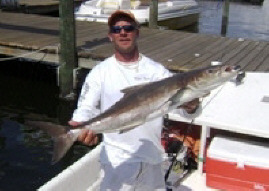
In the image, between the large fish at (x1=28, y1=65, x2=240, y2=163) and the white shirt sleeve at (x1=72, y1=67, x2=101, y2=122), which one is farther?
the white shirt sleeve at (x1=72, y1=67, x2=101, y2=122)

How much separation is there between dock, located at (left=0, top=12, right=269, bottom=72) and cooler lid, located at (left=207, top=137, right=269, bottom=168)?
14.8ft

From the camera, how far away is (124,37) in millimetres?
3604

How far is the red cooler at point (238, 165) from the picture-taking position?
16.1ft

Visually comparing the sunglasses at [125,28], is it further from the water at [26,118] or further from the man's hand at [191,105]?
the water at [26,118]

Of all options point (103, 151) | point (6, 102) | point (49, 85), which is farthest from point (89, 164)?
point (49, 85)

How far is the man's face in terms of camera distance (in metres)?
3.61

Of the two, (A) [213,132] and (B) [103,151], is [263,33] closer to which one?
(A) [213,132]

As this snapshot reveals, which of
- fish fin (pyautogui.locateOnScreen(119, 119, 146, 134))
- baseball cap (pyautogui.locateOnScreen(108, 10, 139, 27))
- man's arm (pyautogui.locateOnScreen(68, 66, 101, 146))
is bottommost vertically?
fish fin (pyautogui.locateOnScreen(119, 119, 146, 134))

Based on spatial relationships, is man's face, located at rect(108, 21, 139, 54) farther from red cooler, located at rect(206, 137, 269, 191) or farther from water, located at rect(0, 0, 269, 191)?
water, located at rect(0, 0, 269, 191)

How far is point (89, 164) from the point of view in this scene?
5426 millimetres

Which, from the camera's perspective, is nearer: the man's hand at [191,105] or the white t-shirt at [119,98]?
the man's hand at [191,105]

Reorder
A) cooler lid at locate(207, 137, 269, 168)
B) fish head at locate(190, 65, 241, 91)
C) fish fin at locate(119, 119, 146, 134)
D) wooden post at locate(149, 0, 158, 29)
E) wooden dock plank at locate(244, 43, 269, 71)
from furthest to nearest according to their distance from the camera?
Result: 1. wooden post at locate(149, 0, 158, 29)
2. wooden dock plank at locate(244, 43, 269, 71)
3. cooler lid at locate(207, 137, 269, 168)
4. fish fin at locate(119, 119, 146, 134)
5. fish head at locate(190, 65, 241, 91)

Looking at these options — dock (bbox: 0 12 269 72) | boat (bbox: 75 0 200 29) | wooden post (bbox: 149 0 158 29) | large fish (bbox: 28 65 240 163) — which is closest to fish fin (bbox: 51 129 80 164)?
large fish (bbox: 28 65 240 163)

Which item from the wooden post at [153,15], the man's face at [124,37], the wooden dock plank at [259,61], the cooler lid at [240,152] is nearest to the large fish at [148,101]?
the man's face at [124,37]
